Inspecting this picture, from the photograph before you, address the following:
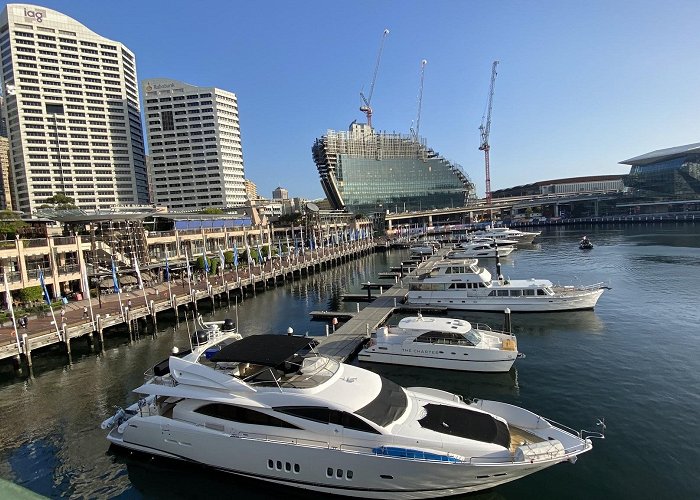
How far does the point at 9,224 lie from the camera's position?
47500 millimetres

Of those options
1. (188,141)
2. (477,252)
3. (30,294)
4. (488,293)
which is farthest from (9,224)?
(188,141)

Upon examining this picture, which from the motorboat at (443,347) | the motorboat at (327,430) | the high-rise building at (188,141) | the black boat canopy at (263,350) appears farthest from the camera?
the high-rise building at (188,141)

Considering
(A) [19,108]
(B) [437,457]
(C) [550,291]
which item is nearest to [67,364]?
(B) [437,457]

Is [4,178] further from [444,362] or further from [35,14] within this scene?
[444,362]

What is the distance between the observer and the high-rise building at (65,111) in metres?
141

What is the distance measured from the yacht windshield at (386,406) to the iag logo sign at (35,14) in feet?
639

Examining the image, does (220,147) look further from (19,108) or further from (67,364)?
(67,364)

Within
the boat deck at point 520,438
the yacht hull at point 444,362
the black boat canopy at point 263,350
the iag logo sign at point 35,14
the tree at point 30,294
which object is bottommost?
the yacht hull at point 444,362

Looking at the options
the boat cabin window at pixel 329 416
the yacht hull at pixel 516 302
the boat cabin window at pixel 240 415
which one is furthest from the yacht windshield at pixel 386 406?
the yacht hull at pixel 516 302

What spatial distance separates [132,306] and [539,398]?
3875 cm

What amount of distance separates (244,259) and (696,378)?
226 ft

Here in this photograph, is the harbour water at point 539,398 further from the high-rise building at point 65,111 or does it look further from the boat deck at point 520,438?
the high-rise building at point 65,111

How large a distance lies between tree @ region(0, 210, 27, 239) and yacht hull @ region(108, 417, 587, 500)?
4611 centimetres

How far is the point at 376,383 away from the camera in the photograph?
1603cm
